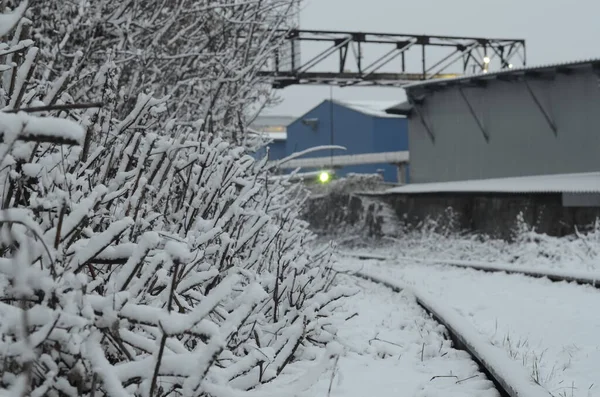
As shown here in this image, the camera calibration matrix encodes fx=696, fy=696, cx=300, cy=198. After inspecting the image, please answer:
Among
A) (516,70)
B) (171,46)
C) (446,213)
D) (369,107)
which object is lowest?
(446,213)

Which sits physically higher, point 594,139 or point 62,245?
point 594,139

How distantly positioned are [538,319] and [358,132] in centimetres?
4368

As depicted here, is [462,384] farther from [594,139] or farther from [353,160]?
[353,160]

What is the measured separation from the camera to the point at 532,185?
20.9m

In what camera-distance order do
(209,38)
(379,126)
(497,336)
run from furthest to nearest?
(379,126)
(209,38)
(497,336)

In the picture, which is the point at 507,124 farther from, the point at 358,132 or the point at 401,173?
the point at 358,132

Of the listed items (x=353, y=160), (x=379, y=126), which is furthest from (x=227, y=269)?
(x=379, y=126)

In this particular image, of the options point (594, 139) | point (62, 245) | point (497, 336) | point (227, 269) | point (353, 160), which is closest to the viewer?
point (62, 245)

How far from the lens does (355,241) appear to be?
24891mm

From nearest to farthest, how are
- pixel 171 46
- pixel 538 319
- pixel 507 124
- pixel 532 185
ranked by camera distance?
pixel 538 319
pixel 171 46
pixel 532 185
pixel 507 124

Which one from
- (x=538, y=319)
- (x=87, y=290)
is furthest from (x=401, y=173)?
(x=87, y=290)

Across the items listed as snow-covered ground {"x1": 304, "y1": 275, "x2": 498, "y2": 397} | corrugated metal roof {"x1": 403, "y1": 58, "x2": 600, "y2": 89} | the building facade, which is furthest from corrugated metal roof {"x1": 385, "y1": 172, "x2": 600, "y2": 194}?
snow-covered ground {"x1": 304, "y1": 275, "x2": 498, "y2": 397}

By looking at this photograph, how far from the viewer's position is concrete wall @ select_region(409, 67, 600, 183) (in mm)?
21641

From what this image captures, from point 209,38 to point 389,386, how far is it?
5898mm
